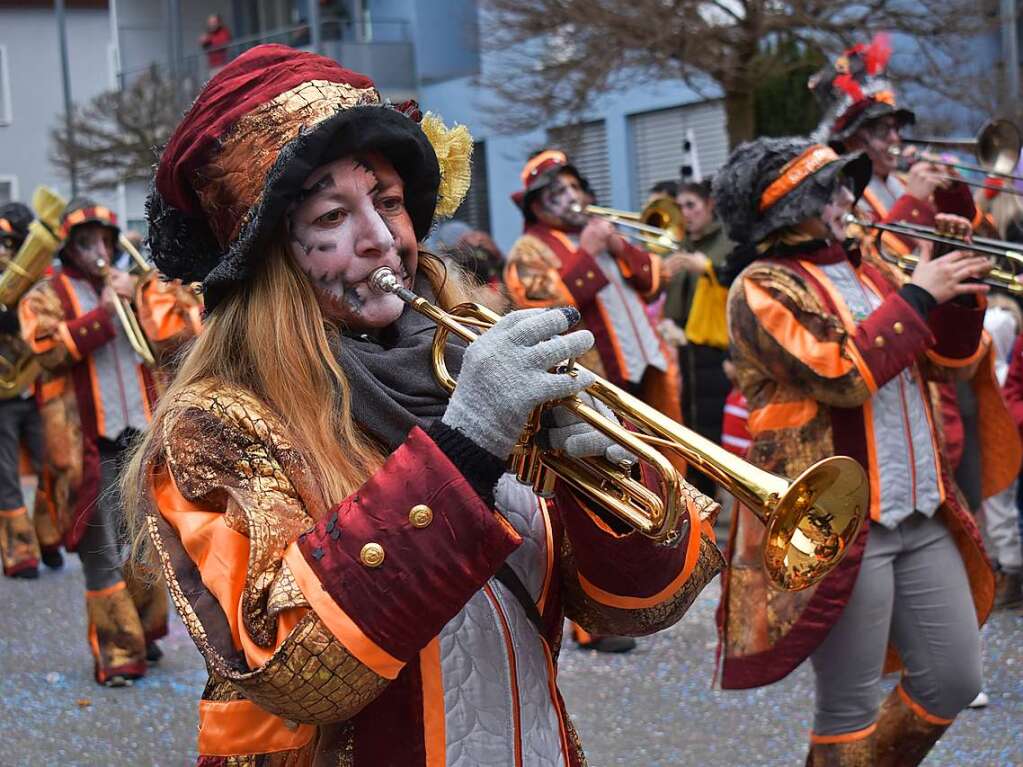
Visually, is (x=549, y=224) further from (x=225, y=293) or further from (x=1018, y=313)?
(x=225, y=293)

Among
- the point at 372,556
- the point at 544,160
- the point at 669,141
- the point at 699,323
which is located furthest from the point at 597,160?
the point at 372,556

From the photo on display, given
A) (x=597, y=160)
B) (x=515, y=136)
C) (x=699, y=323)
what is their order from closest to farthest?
(x=699, y=323), (x=515, y=136), (x=597, y=160)

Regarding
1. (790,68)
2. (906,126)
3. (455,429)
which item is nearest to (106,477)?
(906,126)

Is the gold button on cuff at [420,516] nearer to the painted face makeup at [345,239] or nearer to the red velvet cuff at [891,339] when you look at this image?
the painted face makeup at [345,239]

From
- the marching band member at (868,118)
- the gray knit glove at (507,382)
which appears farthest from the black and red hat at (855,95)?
the gray knit glove at (507,382)

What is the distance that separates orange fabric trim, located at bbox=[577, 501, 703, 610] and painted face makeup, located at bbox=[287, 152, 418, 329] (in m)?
0.51

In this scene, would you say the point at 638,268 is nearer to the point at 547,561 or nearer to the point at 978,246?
the point at 978,246

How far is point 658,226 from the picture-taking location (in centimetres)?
895

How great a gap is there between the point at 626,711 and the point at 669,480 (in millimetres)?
3511

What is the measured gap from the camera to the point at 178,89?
20922 mm

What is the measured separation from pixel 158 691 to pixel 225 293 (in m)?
4.07

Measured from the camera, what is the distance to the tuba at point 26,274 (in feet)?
22.6

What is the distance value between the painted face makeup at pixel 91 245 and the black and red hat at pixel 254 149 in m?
4.56

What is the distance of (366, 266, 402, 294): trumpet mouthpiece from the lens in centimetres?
211
